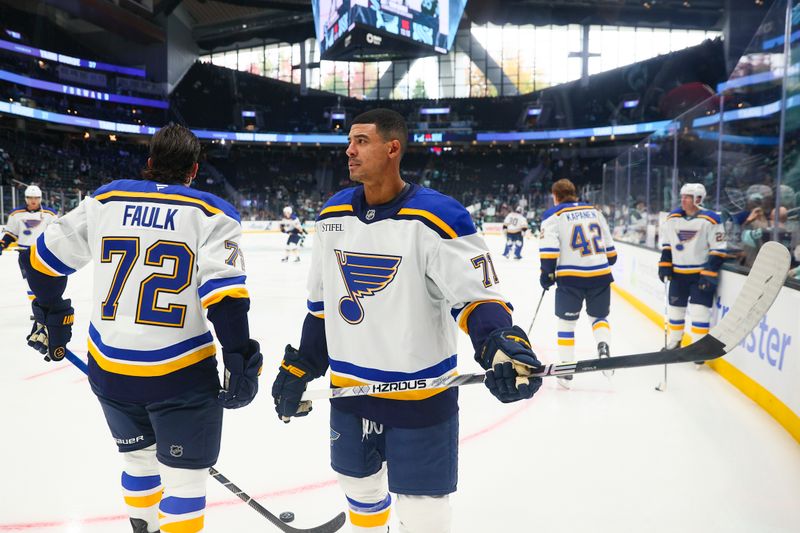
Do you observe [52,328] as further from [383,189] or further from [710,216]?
[710,216]

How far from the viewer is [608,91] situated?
32031 mm

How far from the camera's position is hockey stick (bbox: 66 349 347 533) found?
191cm

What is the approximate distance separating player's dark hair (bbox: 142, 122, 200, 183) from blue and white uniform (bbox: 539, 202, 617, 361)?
9.21 ft

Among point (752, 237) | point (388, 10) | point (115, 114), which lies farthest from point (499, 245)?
point (115, 114)

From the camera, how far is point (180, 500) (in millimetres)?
1676

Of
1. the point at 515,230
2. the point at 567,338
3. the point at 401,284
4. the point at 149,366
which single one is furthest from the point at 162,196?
the point at 515,230

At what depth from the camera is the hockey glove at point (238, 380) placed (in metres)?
1.63

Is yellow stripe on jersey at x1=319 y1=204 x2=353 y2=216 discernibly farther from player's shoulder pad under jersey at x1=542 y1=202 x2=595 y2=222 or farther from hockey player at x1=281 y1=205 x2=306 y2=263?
hockey player at x1=281 y1=205 x2=306 y2=263

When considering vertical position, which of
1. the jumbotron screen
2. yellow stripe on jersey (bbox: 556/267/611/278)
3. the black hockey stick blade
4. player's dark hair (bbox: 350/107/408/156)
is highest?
the jumbotron screen

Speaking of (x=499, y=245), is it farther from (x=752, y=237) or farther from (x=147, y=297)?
(x=147, y=297)

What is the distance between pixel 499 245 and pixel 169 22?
850 inches

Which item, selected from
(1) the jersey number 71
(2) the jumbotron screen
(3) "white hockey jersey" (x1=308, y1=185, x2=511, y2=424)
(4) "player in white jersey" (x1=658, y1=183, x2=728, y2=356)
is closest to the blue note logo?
(3) "white hockey jersey" (x1=308, y1=185, x2=511, y2=424)

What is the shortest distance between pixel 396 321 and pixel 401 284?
10 cm

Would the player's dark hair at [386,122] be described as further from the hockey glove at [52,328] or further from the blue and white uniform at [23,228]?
the blue and white uniform at [23,228]
